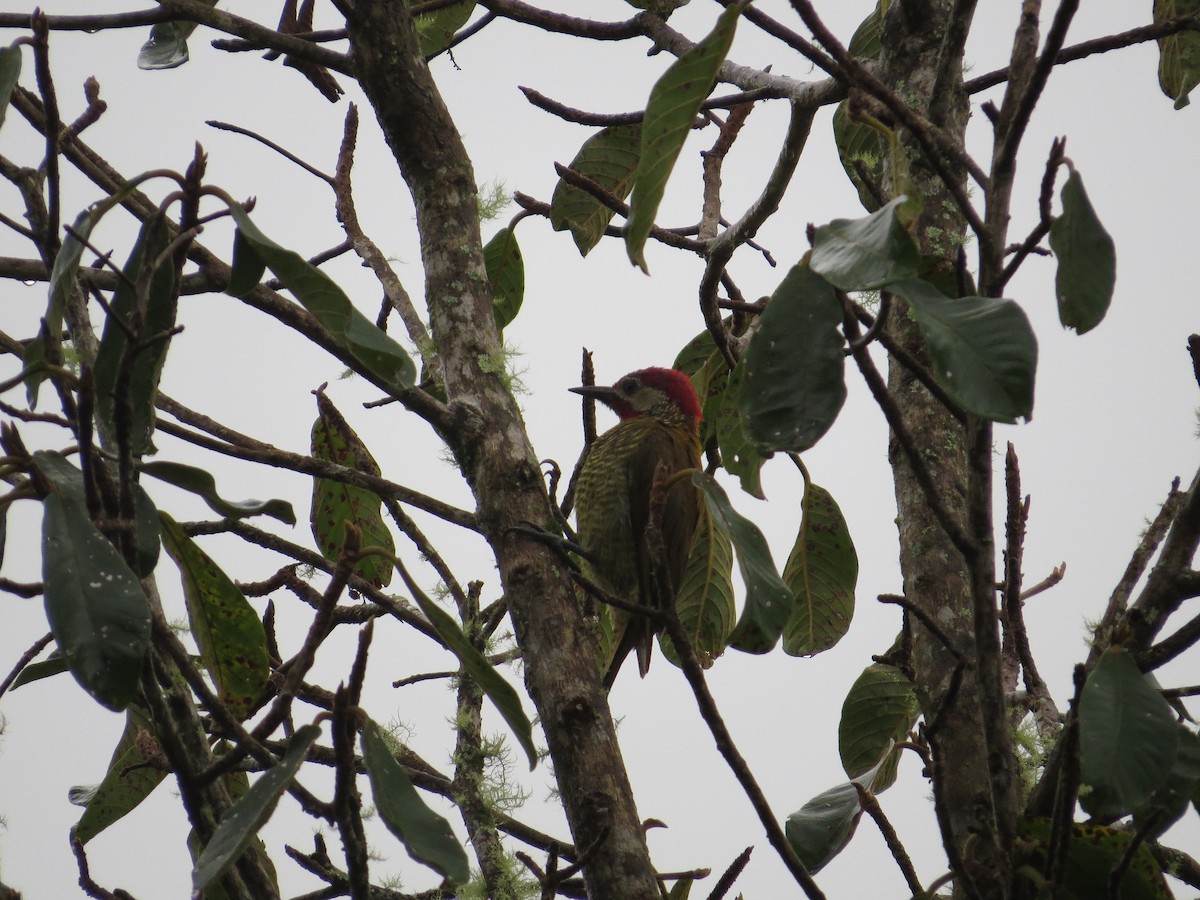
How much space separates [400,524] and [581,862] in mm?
1158

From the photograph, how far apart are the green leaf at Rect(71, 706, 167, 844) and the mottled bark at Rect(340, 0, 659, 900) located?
793 millimetres

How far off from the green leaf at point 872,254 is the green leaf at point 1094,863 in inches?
32.9

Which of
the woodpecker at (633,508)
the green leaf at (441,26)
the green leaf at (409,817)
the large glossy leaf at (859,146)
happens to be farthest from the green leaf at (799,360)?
the woodpecker at (633,508)

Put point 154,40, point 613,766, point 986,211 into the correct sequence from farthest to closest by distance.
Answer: point 154,40
point 613,766
point 986,211

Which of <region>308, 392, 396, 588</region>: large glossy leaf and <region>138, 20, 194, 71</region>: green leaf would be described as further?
<region>308, 392, 396, 588</region>: large glossy leaf

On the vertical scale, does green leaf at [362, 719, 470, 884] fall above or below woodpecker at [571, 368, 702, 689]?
below

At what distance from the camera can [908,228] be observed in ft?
3.76

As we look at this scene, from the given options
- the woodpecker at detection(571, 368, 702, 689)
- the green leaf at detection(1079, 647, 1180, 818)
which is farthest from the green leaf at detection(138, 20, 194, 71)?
the green leaf at detection(1079, 647, 1180, 818)

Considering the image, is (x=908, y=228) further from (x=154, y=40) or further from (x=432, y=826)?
(x=154, y=40)

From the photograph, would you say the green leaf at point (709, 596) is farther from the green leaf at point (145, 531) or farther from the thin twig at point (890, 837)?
the green leaf at point (145, 531)

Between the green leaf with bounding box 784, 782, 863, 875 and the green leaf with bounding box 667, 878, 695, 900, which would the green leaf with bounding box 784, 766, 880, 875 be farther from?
the green leaf with bounding box 667, 878, 695, 900

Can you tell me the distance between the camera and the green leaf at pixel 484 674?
1.48 m

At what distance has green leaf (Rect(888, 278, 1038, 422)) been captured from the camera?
110cm

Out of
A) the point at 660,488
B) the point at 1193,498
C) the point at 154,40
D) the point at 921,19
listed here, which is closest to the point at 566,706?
the point at 660,488
